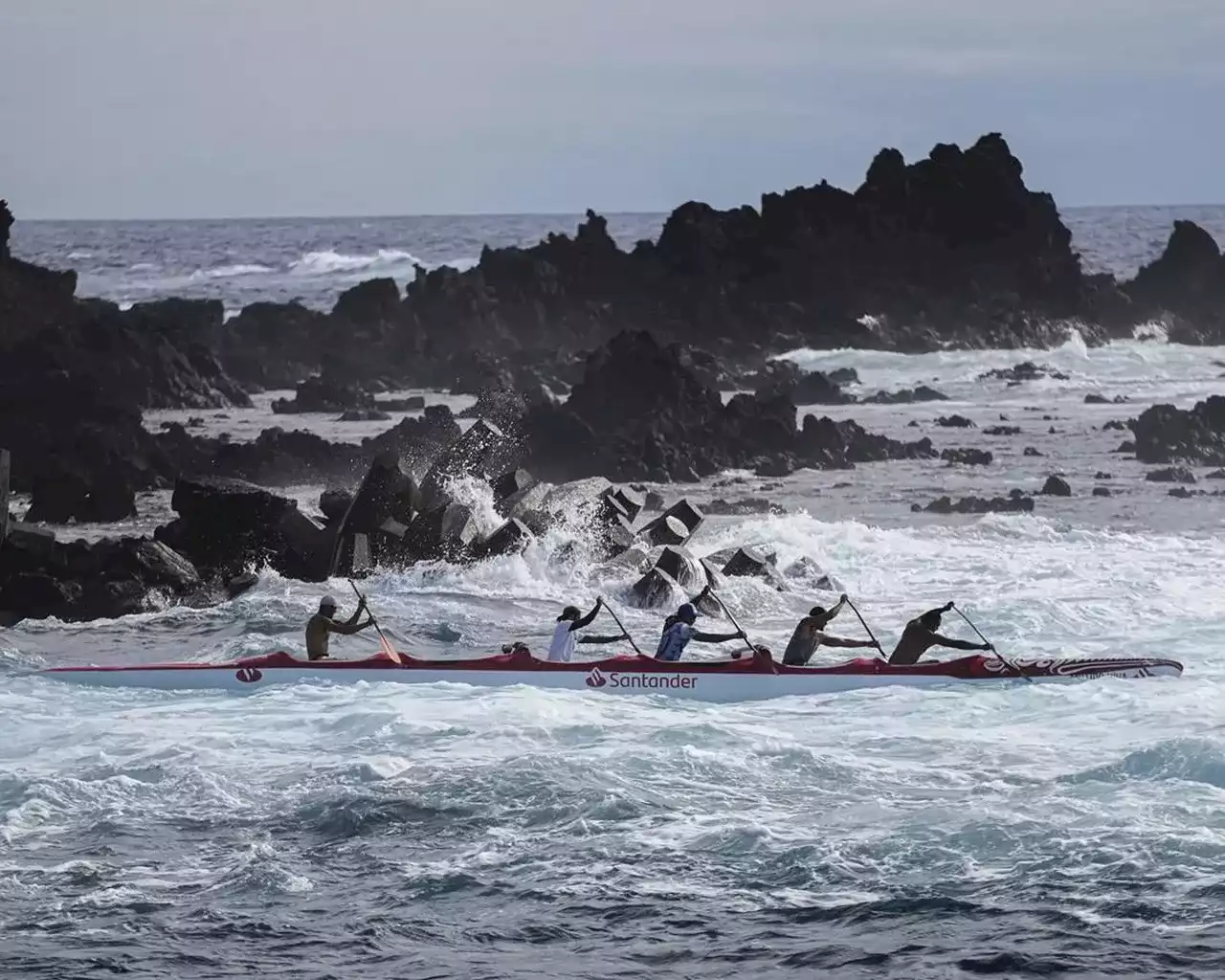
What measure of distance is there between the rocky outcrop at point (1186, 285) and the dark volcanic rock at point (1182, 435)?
33.0m

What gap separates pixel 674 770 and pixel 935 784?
105 inches

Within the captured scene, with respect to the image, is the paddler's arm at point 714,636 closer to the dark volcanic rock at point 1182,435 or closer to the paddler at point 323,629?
the paddler at point 323,629

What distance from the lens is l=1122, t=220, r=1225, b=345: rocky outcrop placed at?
7706 cm

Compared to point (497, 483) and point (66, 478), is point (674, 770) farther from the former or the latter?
point (66, 478)

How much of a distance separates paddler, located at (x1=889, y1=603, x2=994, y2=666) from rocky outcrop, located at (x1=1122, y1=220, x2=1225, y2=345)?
58009 millimetres

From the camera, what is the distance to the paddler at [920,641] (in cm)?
2205

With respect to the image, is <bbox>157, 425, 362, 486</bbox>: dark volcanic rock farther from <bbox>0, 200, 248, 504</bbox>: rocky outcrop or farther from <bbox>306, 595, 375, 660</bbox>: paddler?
<bbox>306, 595, 375, 660</bbox>: paddler

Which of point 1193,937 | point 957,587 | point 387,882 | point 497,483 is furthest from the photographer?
point 497,483

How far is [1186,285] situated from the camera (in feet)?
260

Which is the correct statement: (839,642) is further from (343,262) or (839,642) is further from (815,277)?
(343,262)

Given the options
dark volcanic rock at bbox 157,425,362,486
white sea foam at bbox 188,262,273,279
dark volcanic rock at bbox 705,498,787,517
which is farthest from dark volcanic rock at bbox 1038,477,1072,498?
white sea foam at bbox 188,262,273,279

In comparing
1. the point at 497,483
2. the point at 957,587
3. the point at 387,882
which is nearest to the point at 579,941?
the point at 387,882

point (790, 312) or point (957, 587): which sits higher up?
point (790, 312)

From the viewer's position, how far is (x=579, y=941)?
13.4 m
